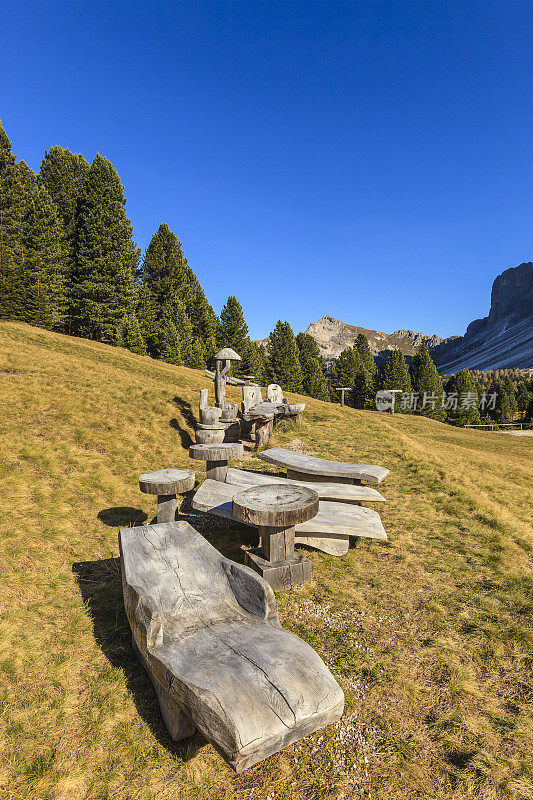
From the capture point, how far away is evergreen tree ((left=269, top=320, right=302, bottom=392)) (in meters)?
43.8

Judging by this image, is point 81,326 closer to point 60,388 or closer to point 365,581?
point 60,388

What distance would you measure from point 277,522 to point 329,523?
1.28 metres

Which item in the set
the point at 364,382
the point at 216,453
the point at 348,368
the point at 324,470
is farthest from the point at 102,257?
the point at 364,382

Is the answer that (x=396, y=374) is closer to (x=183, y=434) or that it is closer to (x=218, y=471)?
(x=183, y=434)

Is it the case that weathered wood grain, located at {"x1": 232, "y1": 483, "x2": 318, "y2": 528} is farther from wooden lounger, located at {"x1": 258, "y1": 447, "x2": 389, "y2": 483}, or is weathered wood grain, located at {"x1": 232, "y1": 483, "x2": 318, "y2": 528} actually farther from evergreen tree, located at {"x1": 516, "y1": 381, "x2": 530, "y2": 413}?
evergreen tree, located at {"x1": 516, "y1": 381, "x2": 530, "y2": 413}

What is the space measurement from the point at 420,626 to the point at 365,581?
0.94 meters

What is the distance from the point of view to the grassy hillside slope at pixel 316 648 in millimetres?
2482

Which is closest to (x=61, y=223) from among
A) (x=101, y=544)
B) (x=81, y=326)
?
(x=81, y=326)

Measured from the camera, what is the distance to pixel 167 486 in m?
5.12

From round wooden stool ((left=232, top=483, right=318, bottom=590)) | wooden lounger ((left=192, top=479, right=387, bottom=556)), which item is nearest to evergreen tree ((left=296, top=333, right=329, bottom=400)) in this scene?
wooden lounger ((left=192, top=479, right=387, bottom=556))

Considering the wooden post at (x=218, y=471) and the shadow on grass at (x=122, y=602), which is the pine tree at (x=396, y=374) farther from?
the shadow on grass at (x=122, y=602)

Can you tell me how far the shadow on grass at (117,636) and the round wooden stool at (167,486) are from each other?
92cm

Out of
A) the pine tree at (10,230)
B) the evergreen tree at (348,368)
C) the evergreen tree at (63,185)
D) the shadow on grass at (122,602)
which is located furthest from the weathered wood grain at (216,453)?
the evergreen tree at (348,368)

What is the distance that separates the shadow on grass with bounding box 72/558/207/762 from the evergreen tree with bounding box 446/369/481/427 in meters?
47.1
